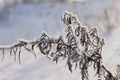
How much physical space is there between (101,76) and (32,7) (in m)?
14.1

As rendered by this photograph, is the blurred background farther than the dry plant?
Yes

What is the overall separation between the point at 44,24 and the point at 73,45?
10.7 m

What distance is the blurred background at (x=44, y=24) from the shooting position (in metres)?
6.07

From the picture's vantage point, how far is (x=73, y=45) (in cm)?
148

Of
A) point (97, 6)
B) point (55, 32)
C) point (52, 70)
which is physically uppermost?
point (97, 6)

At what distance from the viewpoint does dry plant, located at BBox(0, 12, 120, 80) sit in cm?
147

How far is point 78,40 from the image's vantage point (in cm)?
147

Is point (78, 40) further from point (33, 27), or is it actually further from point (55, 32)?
point (33, 27)

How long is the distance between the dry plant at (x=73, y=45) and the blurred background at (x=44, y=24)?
2669 millimetres

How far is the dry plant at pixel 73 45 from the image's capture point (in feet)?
4.82

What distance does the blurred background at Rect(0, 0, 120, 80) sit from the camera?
607cm

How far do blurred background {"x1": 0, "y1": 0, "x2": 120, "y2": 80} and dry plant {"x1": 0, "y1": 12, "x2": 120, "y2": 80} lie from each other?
267 centimetres

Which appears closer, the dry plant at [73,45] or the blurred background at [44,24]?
the dry plant at [73,45]

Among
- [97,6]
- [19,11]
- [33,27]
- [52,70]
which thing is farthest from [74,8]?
[52,70]
